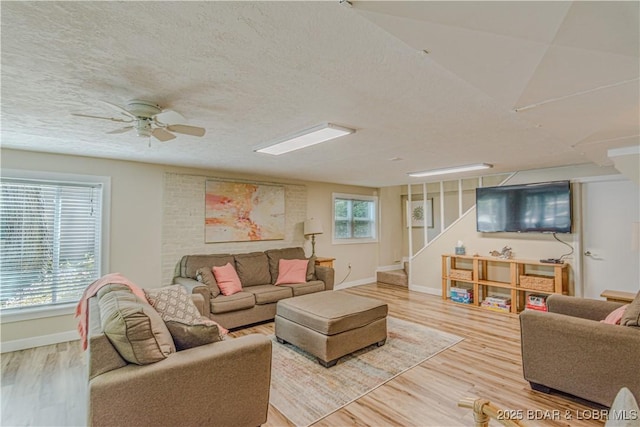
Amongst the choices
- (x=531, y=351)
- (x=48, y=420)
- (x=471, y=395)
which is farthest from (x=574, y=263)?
(x=48, y=420)

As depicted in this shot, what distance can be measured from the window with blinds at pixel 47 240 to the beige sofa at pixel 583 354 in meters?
4.92

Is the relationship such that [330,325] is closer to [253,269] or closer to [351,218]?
[253,269]

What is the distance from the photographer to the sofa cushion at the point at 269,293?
4203mm

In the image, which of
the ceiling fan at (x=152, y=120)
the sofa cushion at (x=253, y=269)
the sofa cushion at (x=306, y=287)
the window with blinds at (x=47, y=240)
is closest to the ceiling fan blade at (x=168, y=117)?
the ceiling fan at (x=152, y=120)

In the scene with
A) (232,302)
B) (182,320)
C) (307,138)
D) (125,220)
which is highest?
(307,138)

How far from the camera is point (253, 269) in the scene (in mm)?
4746

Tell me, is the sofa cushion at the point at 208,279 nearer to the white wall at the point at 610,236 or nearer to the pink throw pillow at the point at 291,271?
the pink throw pillow at the point at 291,271

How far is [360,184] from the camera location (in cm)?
682

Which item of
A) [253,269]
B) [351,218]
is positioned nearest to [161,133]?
[253,269]

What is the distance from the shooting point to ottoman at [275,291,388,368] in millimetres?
2992

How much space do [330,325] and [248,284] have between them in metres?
2.05

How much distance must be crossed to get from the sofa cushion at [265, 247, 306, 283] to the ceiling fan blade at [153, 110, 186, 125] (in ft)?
10.5

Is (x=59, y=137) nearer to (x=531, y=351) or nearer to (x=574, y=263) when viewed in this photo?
(x=531, y=351)

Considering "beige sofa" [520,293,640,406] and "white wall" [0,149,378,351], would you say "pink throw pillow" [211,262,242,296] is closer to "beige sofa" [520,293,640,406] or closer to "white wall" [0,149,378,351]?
"white wall" [0,149,378,351]
